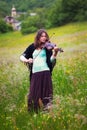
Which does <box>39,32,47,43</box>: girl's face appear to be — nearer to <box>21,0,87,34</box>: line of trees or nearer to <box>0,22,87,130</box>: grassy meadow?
<box>0,22,87,130</box>: grassy meadow

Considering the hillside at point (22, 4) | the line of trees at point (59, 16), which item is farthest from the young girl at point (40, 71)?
the hillside at point (22, 4)

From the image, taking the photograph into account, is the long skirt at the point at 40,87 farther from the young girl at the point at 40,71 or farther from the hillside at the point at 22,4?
the hillside at the point at 22,4

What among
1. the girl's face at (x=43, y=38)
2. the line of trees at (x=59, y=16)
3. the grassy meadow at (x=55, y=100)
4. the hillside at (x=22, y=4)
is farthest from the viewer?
the hillside at (x=22, y=4)

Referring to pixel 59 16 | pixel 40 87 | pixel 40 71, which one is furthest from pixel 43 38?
pixel 59 16

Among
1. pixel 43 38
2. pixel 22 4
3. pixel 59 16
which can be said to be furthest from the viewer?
pixel 22 4

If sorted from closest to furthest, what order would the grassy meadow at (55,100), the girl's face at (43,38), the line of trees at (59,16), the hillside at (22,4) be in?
the grassy meadow at (55,100) → the girl's face at (43,38) → the line of trees at (59,16) → the hillside at (22,4)

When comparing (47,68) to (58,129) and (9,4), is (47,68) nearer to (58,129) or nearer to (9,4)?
(58,129)

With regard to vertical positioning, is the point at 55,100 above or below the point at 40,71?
above

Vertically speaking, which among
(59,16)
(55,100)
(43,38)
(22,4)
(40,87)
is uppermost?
(43,38)

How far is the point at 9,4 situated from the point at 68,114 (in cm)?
2577

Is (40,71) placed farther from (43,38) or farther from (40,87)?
(43,38)

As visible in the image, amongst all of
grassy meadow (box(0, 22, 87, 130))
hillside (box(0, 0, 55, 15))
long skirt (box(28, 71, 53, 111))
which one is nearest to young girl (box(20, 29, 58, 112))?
long skirt (box(28, 71, 53, 111))

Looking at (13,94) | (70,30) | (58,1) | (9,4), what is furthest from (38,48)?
(9,4)

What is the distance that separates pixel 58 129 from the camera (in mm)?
4488
